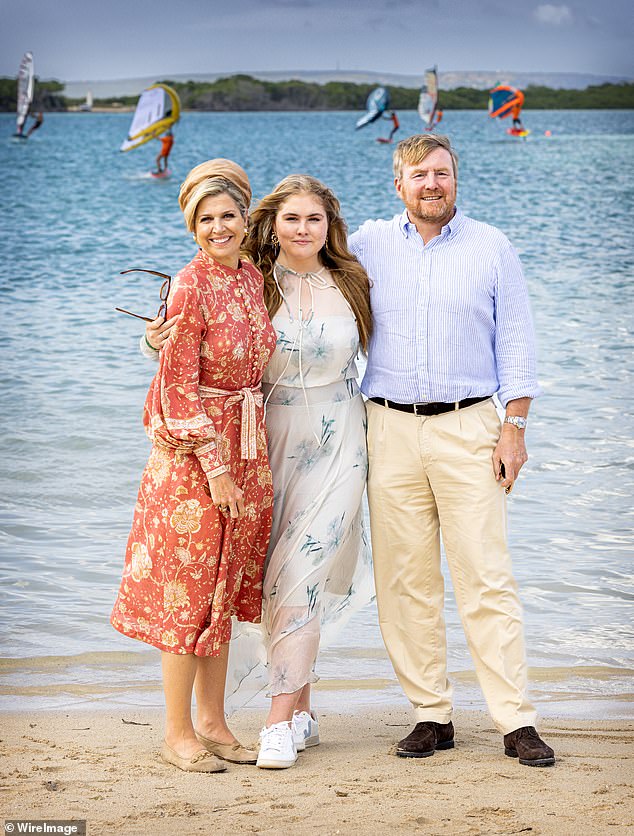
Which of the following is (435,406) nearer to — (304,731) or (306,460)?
(306,460)

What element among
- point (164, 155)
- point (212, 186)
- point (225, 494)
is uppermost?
point (164, 155)

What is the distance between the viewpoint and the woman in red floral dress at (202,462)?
110 inches

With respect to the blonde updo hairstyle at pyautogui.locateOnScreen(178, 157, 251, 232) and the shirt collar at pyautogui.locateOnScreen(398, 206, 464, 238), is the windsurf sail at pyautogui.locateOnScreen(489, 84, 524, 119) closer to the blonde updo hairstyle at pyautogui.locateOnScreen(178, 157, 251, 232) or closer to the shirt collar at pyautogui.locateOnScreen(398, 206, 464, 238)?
the shirt collar at pyautogui.locateOnScreen(398, 206, 464, 238)

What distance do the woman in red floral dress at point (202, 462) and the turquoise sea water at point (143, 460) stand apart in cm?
85

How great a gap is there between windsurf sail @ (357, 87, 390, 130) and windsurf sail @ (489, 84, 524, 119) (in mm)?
4975

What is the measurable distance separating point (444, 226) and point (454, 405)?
475mm

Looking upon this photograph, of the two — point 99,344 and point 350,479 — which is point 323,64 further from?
point 350,479

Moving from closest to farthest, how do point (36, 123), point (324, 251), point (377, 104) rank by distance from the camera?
point (324, 251) < point (36, 123) < point (377, 104)

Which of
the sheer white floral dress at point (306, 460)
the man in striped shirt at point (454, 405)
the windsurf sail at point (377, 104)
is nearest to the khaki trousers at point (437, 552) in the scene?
the man in striped shirt at point (454, 405)

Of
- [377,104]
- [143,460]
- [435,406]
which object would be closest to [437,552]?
[435,406]

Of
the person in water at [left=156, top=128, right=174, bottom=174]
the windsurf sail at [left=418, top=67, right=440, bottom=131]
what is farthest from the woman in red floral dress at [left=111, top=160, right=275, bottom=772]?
the windsurf sail at [left=418, top=67, right=440, bottom=131]

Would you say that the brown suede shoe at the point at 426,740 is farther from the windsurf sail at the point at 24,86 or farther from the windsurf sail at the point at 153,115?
the windsurf sail at the point at 24,86

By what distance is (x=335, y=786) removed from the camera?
110 inches

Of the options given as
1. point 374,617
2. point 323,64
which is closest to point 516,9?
point 323,64
